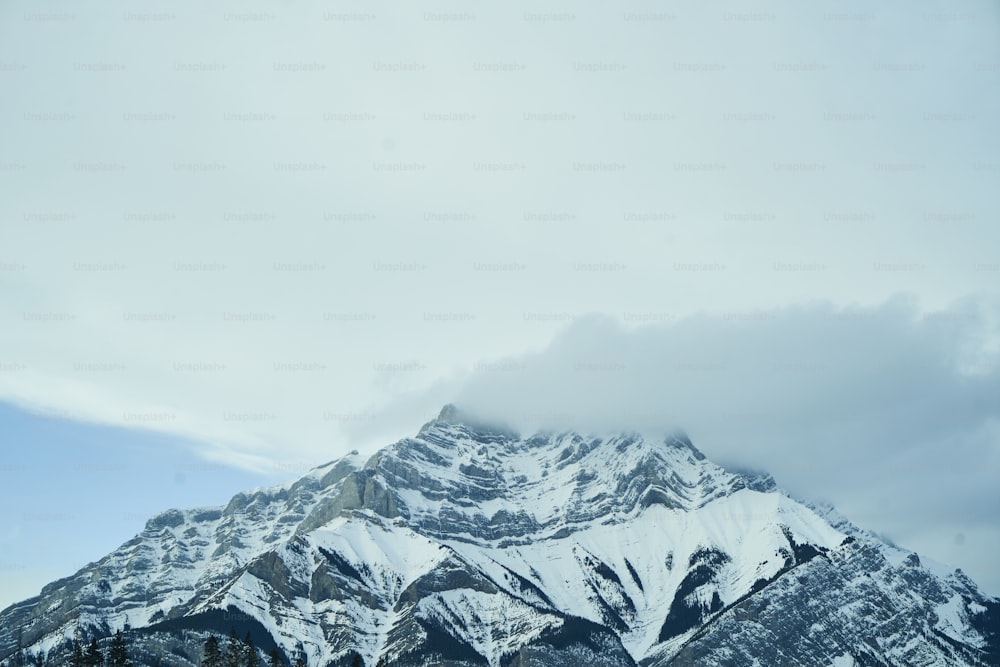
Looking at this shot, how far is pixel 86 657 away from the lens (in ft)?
459

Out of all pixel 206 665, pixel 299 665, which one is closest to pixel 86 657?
pixel 206 665

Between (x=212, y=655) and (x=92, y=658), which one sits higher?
(x=92, y=658)

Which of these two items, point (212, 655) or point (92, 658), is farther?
point (212, 655)

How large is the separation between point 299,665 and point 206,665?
110ft

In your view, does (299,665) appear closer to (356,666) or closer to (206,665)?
(356,666)

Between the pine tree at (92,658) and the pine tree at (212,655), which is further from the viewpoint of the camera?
the pine tree at (212,655)

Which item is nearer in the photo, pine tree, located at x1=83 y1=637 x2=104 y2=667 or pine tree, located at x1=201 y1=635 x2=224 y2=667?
pine tree, located at x1=83 y1=637 x2=104 y2=667

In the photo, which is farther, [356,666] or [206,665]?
[356,666]

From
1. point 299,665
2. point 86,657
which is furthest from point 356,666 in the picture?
point 86,657

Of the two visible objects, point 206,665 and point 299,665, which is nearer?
point 206,665

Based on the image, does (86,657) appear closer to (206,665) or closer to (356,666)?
(206,665)

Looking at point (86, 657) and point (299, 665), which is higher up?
point (86, 657)

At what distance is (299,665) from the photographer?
173500 millimetres

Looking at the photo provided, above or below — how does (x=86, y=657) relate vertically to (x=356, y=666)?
above
